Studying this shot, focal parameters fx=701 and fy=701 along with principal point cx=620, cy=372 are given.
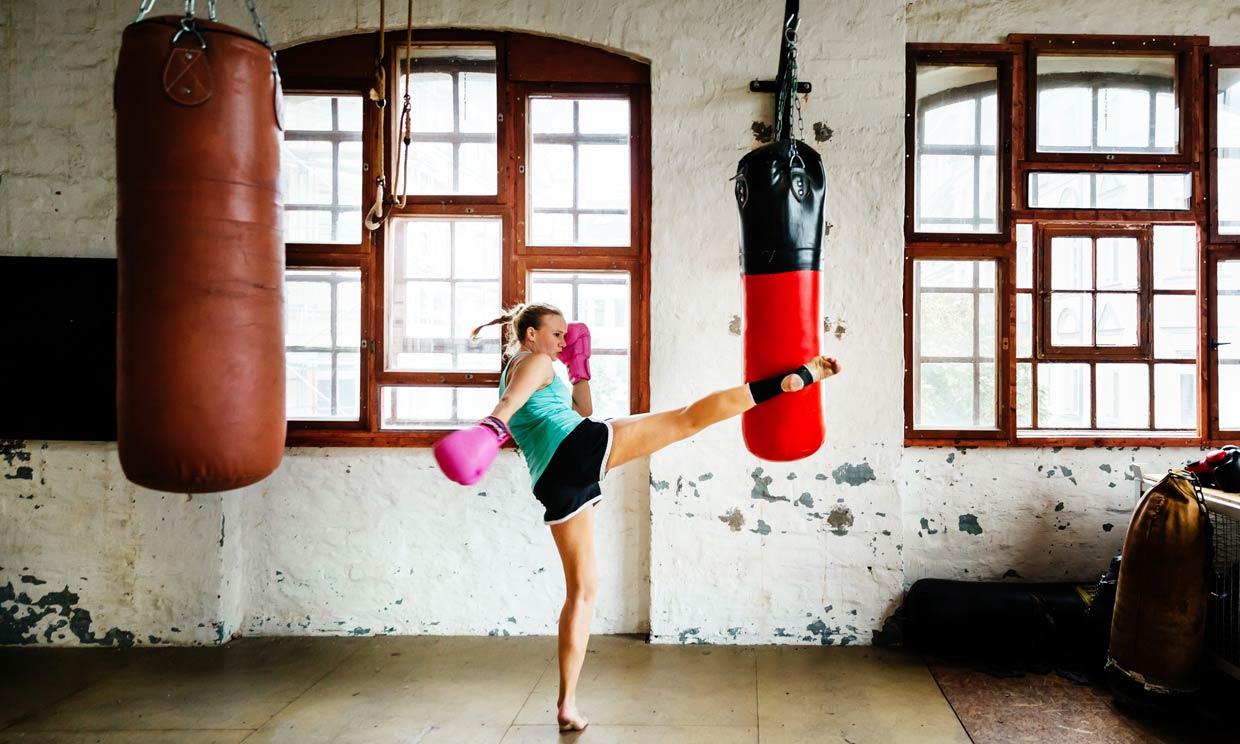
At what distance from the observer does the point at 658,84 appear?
3.39m

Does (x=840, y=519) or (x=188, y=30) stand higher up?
(x=188, y=30)

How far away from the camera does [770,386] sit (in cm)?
223

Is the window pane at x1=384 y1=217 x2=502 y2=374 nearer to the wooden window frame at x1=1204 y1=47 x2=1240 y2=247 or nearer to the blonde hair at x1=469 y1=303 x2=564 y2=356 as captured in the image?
the blonde hair at x1=469 y1=303 x2=564 y2=356

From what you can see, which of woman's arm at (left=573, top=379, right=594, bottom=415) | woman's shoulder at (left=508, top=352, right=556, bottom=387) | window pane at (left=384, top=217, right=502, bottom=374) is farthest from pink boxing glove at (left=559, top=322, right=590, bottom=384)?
window pane at (left=384, top=217, right=502, bottom=374)

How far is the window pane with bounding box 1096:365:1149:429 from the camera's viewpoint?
3506 millimetres

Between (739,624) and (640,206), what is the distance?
6.87ft

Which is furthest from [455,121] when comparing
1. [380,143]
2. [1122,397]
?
[1122,397]

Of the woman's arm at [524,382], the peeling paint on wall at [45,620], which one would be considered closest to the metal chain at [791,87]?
the woman's arm at [524,382]

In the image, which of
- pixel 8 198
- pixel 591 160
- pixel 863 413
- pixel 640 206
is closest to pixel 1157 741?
pixel 863 413

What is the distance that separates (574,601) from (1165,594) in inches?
88.0

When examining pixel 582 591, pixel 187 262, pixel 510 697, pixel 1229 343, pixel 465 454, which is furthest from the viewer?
pixel 1229 343

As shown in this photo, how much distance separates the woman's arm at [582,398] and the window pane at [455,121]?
1.20 m

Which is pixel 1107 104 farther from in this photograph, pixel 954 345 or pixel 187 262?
pixel 187 262

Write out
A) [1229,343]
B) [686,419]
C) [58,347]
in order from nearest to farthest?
[686,419]
[58,347]
[1229,343]
